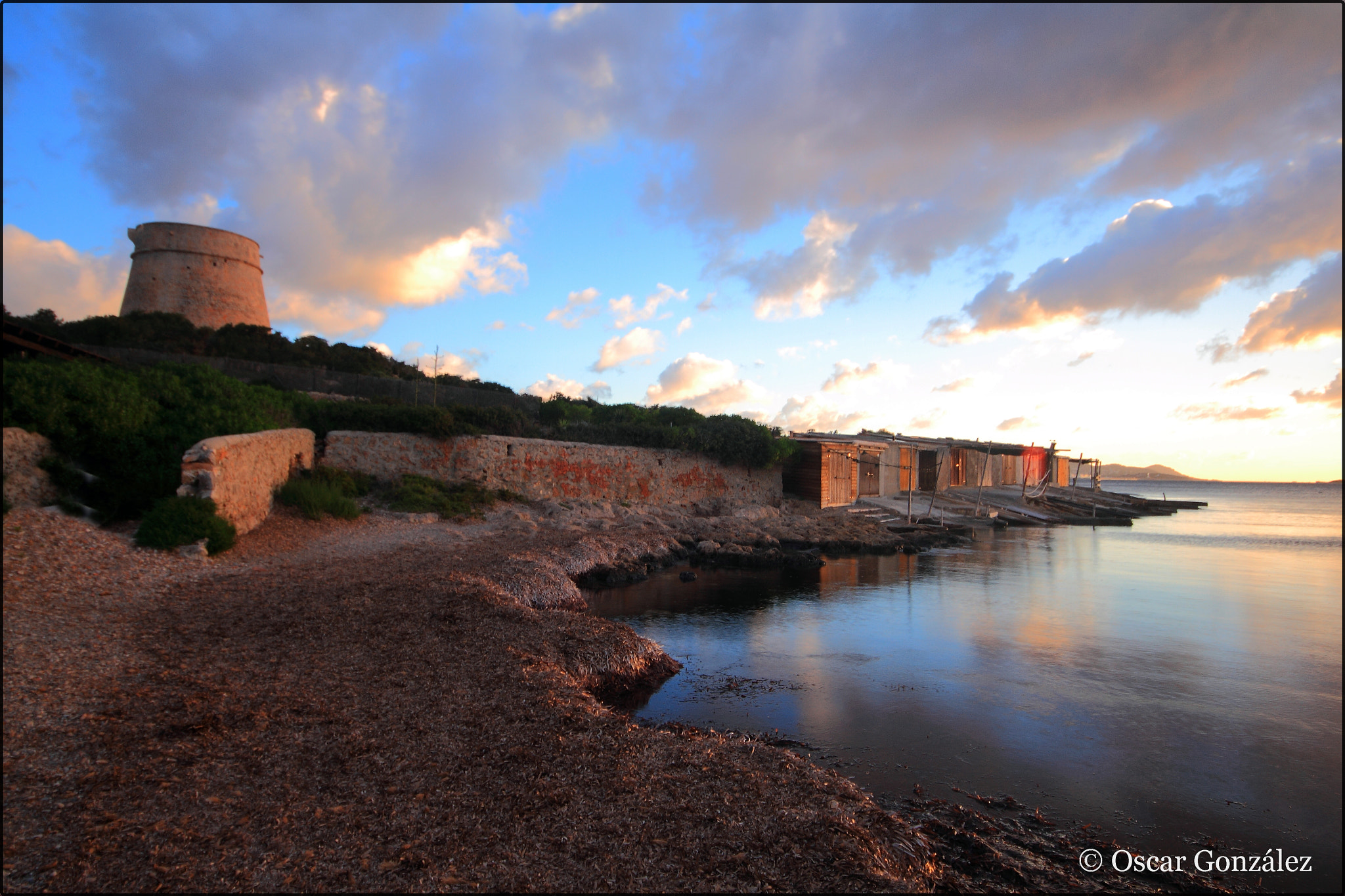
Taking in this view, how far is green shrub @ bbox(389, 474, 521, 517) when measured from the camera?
45.4 ft

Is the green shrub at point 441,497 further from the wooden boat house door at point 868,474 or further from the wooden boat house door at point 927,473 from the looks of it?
the wooden boat house door at point 927,473

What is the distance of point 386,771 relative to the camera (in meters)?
3.59

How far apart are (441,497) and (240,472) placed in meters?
4.98

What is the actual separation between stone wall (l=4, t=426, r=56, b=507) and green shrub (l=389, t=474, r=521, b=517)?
5.84 m

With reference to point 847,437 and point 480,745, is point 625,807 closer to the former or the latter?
point 480,745

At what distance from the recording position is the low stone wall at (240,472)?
8.66 meters

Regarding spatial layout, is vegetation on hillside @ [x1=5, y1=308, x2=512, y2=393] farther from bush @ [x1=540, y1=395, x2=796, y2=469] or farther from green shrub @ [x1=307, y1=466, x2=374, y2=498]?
green shrub @ [x1=307, y1=466, x2=374, y2=498]

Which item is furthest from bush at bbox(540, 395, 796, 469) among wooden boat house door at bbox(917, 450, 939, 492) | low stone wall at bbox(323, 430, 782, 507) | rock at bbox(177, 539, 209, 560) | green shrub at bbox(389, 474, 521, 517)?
rock at bbox(177, 539, 209, 560)

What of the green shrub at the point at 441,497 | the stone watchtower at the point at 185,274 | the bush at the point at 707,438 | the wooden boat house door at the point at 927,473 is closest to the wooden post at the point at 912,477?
the wooden boat house door at the point at 927,473

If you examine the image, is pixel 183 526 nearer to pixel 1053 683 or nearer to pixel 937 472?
pixel 1053 683

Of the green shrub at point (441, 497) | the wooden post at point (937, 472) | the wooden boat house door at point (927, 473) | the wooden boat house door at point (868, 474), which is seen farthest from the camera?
the wooden boat house door at point (927, 473)

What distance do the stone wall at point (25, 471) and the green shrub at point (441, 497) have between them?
19.2ft

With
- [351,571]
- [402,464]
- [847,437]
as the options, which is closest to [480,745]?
[351,571]

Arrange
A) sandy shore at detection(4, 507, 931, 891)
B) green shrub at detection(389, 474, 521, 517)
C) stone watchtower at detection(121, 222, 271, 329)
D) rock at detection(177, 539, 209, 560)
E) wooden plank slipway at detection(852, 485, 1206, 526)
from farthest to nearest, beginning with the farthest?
1. stone watchtower at detection(121, 222, 271, 329)
2. wooden plank slipway at detection(852, 485, 1206, 526)
3. green shrub at detection(389, 474, 521, 517)
4. rock at detection(177, 539, 209, 560)
5. sandy shore at detection(4, 507, 931, 891)
